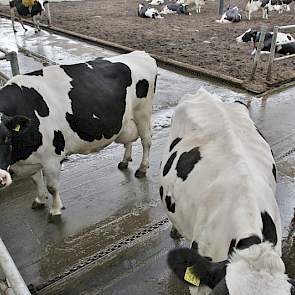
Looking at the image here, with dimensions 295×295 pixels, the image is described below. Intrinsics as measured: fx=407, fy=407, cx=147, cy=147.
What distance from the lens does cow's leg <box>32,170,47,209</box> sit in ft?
13.6

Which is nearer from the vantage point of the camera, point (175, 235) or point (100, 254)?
point (100, 254)

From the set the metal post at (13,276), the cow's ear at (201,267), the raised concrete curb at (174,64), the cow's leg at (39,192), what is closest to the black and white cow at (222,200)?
the cow's ear at (201,267)

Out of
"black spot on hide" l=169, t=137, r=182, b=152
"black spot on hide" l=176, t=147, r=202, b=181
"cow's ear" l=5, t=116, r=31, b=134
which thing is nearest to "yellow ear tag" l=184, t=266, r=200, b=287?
"black spot on hide" l=176, t=147, r=202, b=181

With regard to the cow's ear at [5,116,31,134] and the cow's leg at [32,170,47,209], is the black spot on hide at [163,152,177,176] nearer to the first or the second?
the cow's ear at [5,116,31,134]

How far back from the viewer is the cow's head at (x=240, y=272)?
5.39 ft

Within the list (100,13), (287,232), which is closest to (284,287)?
(287,232)

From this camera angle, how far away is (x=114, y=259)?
3541 mm

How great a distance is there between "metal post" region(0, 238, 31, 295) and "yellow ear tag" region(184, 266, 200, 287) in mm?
723

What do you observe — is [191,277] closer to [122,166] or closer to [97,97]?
[97,97]

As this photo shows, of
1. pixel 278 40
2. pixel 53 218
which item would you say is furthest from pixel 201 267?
pixel 278 40

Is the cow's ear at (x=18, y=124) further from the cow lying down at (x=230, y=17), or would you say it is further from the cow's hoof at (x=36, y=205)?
the cow lying down at (x=230, y=17)

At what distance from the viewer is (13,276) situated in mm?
1860

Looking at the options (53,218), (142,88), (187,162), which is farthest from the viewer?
(142,88)

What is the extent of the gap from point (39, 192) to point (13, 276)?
93.0 inches
